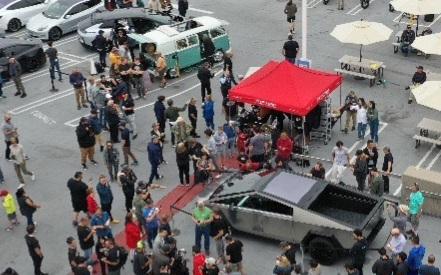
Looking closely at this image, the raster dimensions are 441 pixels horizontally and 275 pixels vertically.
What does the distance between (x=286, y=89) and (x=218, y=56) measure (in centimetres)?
724

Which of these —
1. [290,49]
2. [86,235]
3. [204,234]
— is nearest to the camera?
[86,235]

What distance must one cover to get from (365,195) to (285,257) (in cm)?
325

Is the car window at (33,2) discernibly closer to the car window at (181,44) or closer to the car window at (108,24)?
the car window at (108,24)

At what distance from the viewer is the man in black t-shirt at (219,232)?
1611cm

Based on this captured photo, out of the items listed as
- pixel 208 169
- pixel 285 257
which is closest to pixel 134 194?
pixel 208 169

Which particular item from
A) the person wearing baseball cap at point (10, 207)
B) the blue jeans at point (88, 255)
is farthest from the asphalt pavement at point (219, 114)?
the blue jeans at point (88, 255)

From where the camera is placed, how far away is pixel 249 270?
16.5 metres

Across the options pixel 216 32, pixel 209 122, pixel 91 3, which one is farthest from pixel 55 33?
pixel 209 122

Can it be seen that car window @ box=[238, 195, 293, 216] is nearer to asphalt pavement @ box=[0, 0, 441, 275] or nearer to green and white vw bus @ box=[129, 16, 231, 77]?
asphalt pavement @ box=[0, 0, 441, 275]

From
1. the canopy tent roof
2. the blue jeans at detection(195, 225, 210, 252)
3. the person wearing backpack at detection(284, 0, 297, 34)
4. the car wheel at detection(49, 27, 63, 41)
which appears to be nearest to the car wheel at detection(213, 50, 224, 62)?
the person wearing backpack at detection(284, 0, 297, 34)

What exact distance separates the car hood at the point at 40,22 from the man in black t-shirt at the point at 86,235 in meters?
16.1

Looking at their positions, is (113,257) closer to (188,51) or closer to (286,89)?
(286,89)

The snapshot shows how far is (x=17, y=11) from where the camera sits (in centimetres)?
3181

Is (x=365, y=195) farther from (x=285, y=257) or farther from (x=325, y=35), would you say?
(x=325, y=35)
